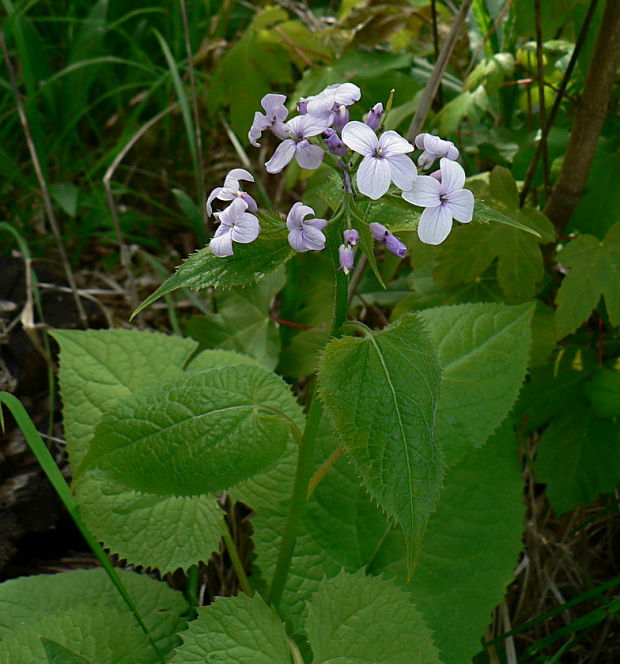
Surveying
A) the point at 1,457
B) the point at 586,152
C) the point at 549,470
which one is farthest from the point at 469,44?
the point at 1,457

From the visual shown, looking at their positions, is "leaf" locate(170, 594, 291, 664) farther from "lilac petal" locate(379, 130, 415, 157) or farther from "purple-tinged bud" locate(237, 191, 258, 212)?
"lilac petal" locate(379, 130, 415, 157)

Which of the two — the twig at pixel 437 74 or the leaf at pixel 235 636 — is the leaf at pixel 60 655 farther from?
the twig at pixel 437 74

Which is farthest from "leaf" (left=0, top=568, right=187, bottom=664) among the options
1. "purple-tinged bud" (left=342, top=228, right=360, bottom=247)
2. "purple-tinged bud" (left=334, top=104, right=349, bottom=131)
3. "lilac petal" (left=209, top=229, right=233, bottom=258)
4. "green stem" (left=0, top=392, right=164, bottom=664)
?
"purple-tinged bud" (left=334, top=104, right=349, bottom=131)

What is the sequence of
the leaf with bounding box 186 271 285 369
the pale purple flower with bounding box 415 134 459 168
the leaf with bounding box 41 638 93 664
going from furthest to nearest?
the leaf with bounding box 186 271 285 369 → the leaf with bounding box 41 638 93 664 → the pale purple flower with bounding box 415 134 459 168

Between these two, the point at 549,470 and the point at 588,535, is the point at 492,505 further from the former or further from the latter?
the point at 588,535

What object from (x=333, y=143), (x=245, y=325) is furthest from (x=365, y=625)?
(x=245, y=325)

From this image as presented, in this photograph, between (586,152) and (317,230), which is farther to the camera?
(586,152)
